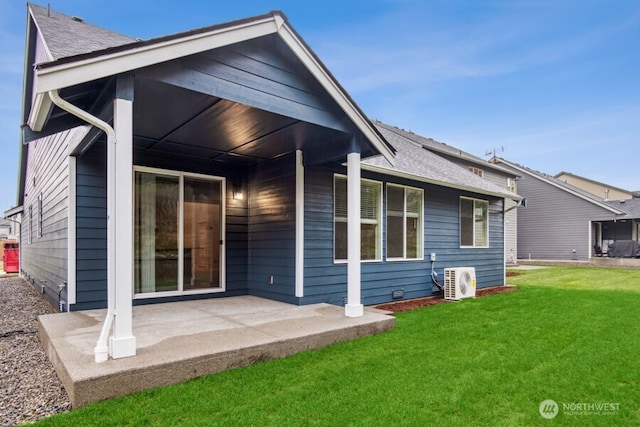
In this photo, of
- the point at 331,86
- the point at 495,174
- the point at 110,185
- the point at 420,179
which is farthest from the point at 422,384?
the point at 495,174

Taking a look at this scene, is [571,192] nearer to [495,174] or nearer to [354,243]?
[495,174]

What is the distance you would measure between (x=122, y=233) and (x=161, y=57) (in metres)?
1.47

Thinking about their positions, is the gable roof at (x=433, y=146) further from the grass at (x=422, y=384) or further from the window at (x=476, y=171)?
the grass at (x=422, y=384)

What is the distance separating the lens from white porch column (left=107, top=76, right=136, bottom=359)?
2.88 meters

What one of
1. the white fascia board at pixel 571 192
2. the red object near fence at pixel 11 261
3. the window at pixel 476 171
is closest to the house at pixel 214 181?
the red object near fence at pixel 11 261

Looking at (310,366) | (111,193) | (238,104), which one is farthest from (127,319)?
(238,104)

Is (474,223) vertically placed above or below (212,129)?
below

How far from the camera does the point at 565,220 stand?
19.0 metres

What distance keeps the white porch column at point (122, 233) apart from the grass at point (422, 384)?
18.1 inches

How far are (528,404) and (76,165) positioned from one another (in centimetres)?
561

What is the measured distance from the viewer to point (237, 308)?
16.8 ft

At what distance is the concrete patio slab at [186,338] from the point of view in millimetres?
2641

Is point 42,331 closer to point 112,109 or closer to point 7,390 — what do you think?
point 7,390
